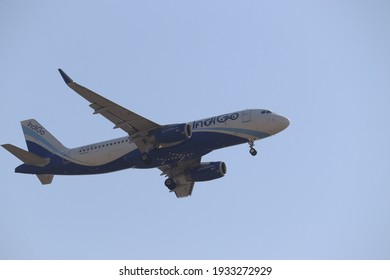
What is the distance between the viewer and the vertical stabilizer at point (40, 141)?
64.4 metres

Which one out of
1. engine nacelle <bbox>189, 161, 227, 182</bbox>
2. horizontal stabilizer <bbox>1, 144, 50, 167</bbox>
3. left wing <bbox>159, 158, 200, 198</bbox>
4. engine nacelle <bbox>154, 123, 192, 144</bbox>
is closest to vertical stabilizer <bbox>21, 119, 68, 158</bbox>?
horizontal stabilizer <bbox>1, 144, 50, 167</bbox>

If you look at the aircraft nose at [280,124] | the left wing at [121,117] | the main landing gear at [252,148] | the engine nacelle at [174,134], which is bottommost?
the main landing gear at [252,148]

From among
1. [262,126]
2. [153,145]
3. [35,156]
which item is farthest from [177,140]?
[35,156]

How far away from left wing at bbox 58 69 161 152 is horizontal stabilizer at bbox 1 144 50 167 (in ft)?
27.4

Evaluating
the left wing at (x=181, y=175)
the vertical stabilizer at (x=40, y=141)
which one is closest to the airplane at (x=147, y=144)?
the vertical stabilizer at (x=40, y=141)

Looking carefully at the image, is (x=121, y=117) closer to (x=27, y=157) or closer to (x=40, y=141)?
(x=27, y=157)

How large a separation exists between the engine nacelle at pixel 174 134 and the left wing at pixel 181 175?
7.18 metres

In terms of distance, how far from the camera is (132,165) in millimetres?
60750

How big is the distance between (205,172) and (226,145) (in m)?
6.27

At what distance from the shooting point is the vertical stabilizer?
6444 cm

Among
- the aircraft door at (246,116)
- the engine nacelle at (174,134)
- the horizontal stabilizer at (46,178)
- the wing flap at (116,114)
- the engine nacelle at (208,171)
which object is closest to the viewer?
the wing flap at (116,114)

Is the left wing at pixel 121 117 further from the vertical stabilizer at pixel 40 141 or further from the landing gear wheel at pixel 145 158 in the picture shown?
the vertical stabilizer at pixel 40 141

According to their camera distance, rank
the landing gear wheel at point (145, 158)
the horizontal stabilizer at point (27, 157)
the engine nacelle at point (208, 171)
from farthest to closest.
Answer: the engine nacelle at point (208, 171), the horizontal stabilizer at point (27, 157), the landing gear wheel at point (145, 158)

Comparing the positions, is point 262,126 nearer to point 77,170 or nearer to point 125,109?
point 125,109
